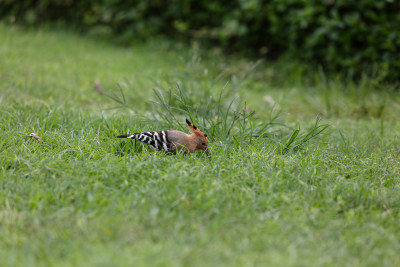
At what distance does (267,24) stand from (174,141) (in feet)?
16.8

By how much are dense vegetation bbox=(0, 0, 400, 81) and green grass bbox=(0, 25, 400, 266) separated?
2.17 metres

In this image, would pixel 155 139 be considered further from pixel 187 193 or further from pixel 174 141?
pixel 187 193

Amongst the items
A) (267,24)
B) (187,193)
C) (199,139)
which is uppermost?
(267,24)

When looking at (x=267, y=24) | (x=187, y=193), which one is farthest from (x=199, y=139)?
(x=267, y=24)

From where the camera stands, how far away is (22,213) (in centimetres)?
242

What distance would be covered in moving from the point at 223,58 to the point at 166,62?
3.60 ft

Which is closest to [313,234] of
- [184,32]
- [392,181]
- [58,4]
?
[392,181]

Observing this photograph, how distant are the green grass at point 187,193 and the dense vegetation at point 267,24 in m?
2.17

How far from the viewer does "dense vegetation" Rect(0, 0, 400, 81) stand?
6.31 meters

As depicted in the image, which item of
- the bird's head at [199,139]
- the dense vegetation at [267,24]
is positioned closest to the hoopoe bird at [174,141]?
the bird's head at [199,139]

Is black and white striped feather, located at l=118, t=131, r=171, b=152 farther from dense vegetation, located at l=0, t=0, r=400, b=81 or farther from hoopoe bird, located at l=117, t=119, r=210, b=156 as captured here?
dense vegetation, located at l=0, t=0, r=400, b=81

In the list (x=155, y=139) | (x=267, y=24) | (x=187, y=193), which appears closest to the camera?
(x=187, y=193)

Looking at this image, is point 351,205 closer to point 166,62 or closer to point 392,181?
point 392,181

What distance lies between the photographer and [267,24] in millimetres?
7695
